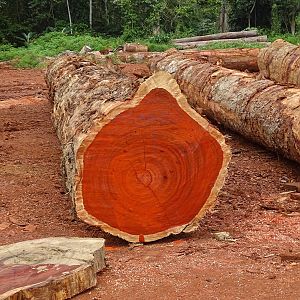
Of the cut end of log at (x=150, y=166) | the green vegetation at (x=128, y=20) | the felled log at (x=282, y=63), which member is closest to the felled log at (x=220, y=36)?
the green vegetation at (x=128, y=20)

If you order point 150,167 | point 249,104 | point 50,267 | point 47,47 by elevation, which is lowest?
point 47,47

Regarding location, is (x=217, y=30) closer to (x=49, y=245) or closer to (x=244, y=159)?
(x=244, y=159)

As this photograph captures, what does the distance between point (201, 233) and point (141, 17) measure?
26.4 meters

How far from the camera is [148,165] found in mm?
4230

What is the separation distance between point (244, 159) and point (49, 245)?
3.78 meters

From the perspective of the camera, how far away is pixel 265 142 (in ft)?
22.4

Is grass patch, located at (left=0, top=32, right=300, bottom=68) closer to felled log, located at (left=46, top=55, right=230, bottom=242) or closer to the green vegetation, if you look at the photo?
the green vegetation

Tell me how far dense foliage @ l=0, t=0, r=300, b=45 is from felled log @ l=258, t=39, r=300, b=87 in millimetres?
14522

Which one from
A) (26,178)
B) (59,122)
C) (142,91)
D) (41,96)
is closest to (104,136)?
(142,91)

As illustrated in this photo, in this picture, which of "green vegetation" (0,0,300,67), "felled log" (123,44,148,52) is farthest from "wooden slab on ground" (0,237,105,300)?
"green vegetation" (0,0,300,67)

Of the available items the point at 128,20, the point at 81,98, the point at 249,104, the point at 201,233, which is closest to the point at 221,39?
the point at 128,20

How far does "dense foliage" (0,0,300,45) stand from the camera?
1126 inches

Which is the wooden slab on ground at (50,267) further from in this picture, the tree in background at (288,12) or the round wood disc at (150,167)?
the tree in background at (288,12)

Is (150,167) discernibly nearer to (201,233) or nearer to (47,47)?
(201,233)
